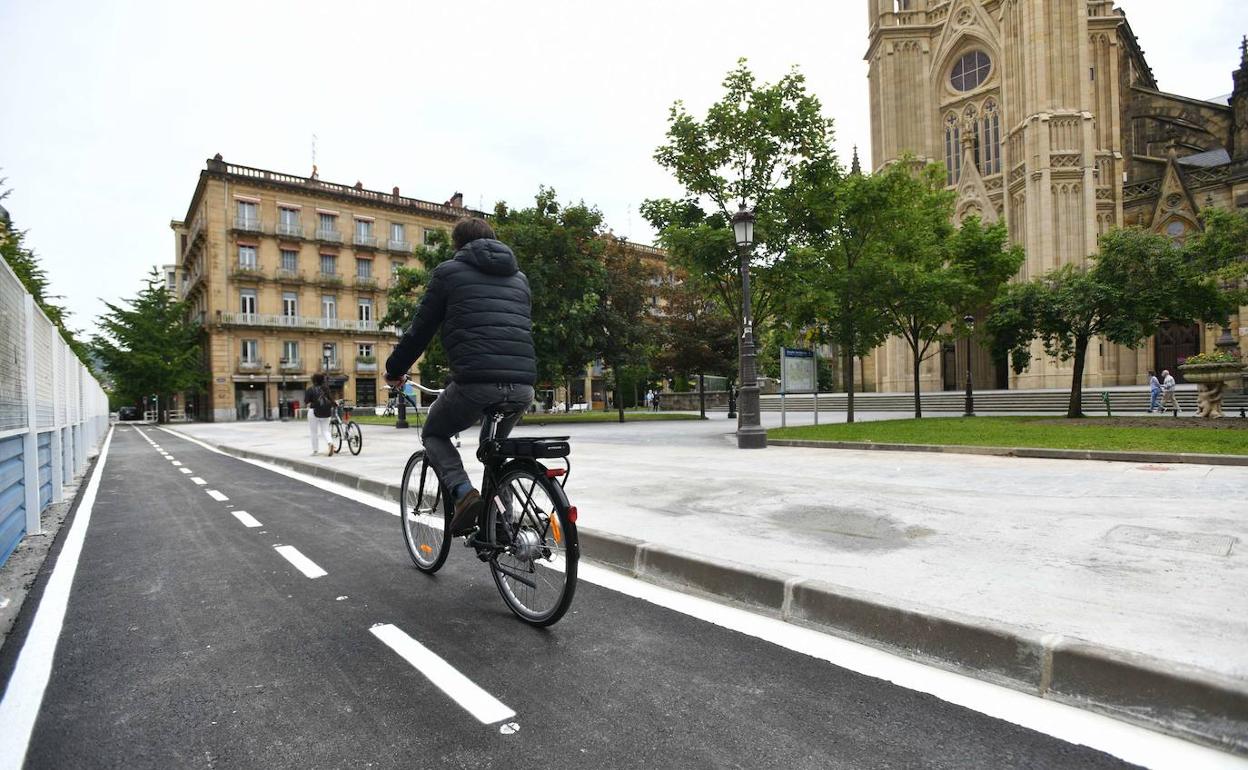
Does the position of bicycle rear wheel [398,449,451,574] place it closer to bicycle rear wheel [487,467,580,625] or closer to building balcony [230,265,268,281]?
bicycle rear wheel [487,467,580,625]

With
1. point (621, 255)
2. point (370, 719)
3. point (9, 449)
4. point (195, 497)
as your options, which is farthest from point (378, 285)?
point (370, 719)

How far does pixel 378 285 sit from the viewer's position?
55219 mm

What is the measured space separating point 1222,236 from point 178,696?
857 inches

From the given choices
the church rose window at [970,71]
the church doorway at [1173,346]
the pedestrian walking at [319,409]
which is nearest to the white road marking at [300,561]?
the pedestrian walking at [319,409]

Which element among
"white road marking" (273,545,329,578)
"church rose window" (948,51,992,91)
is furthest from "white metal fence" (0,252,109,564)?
"church rose window" (948,51,992,91)

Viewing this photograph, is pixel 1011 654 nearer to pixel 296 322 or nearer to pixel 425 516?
pixel 425 516

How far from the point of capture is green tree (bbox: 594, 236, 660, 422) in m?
26.9

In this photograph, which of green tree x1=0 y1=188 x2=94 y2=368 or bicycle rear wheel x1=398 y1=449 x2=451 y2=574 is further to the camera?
green tree x1=0 y1=188 x2=94 y2=368

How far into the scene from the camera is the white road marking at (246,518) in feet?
20.9

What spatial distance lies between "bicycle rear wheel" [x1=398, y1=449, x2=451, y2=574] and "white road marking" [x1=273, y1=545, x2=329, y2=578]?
0.61m

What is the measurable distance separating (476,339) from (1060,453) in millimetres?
9937

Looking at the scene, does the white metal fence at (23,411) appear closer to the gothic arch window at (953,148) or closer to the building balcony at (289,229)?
the gothic arch window at (953,148)

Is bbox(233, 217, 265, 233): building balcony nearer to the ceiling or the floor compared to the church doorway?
nearer to the ceiling

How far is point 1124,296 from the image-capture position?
1661 centimetres
